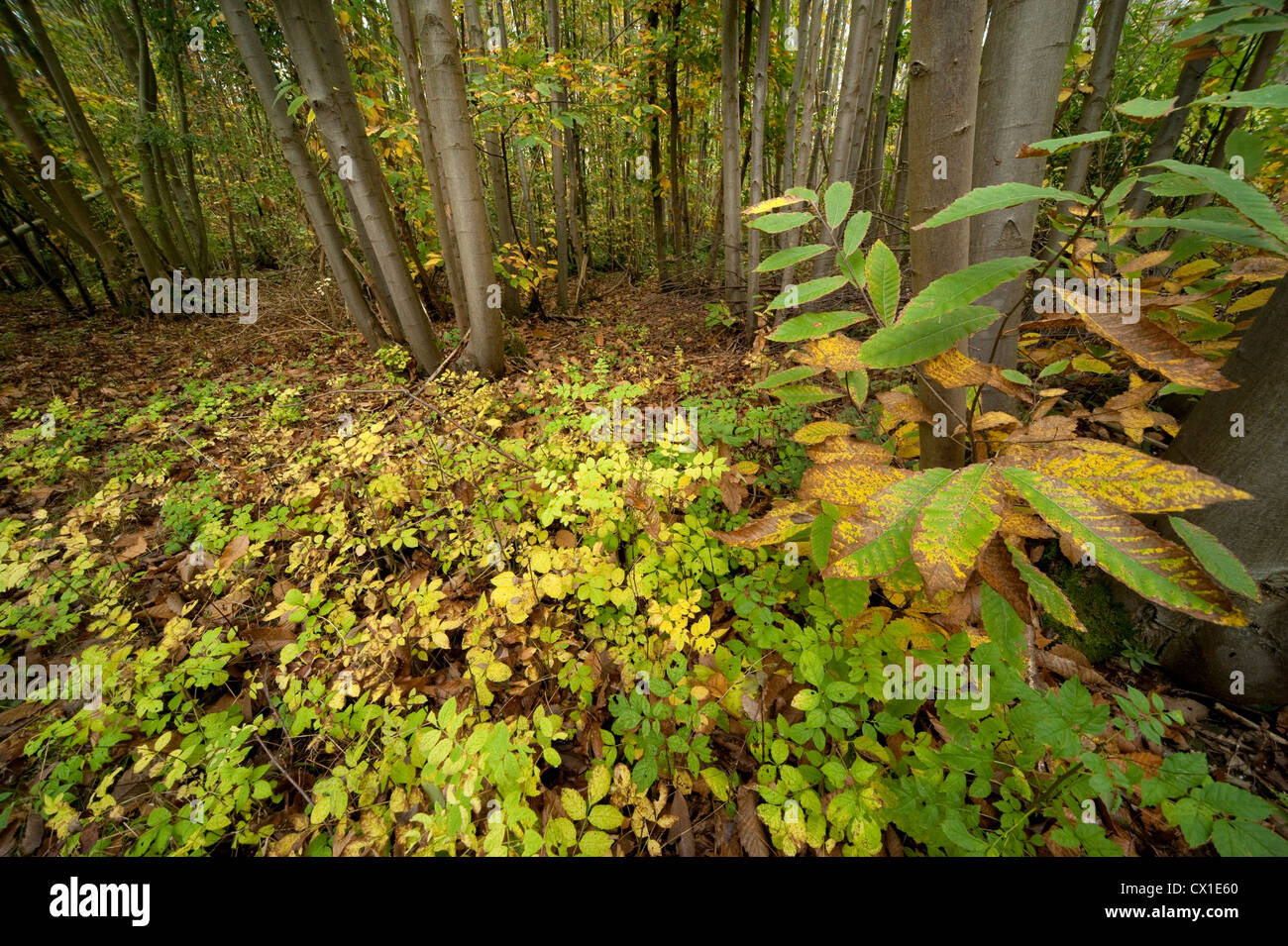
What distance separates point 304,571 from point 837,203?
283 centimetres

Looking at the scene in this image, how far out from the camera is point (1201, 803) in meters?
1.03

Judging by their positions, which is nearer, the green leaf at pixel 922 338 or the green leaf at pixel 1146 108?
the green leaf at pixel 1146 108

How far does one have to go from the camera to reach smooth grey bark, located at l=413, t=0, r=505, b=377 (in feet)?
10.5

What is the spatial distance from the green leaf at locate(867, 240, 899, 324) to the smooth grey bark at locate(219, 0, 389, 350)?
563 centimetres

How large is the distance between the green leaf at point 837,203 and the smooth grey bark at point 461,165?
11.6ft

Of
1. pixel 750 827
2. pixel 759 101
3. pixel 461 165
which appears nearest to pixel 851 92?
pixel 759 101

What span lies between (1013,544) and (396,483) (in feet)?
8.50

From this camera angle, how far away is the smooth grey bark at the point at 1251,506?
1.27 meters

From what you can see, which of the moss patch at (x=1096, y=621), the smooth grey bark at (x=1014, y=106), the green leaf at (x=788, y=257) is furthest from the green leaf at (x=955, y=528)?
the moss patch at (x=1096, y=621)

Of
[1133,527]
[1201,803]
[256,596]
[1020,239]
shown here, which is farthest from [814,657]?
[256,596]

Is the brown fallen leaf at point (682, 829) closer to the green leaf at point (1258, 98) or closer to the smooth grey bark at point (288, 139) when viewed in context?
the green leaf at point (1258, 98)

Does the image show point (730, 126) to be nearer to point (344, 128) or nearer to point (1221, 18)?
point (344, 128)

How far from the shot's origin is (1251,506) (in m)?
1.37
